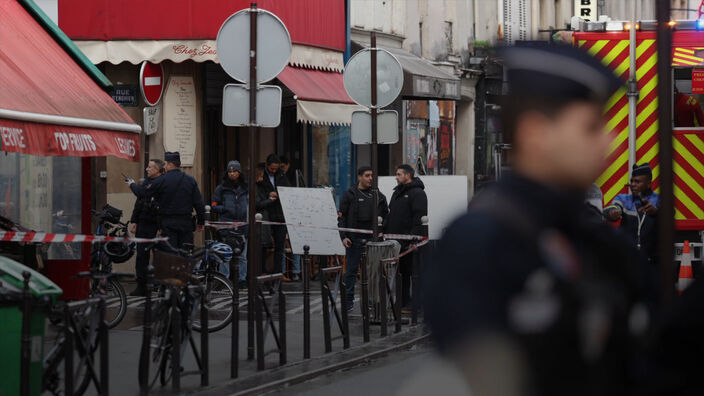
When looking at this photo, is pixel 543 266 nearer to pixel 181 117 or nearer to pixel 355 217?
pixel 355 217

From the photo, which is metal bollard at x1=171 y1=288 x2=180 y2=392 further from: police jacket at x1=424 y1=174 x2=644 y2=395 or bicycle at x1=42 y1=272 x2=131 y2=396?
police jacket at x1=424 y1=174 x2=644 y2=395

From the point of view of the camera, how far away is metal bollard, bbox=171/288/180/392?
912cm

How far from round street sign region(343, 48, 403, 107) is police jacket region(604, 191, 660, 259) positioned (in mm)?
3674

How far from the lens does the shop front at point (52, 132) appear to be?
448 inches

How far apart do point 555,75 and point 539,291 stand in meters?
0.49

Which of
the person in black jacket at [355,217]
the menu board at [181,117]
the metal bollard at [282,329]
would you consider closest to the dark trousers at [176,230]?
the person in black jacket at [355,217]

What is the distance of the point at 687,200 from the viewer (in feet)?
38.8

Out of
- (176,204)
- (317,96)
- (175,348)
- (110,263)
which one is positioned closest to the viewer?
(175,348)

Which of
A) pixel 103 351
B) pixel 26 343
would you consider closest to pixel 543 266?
pixel 26 343

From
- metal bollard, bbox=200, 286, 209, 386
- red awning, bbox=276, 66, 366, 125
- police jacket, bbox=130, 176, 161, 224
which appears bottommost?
metal bollard, bbox=200, 286, 209, 386

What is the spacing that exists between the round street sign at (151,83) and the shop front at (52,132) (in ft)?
12.0

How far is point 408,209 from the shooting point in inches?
591

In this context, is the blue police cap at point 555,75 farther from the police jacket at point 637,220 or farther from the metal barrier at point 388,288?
the metal barrier at point 388,288

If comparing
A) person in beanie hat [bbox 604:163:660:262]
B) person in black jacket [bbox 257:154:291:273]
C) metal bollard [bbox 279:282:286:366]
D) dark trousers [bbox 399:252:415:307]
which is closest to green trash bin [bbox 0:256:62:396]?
metal bollard [bbox 279:282:286:366]
